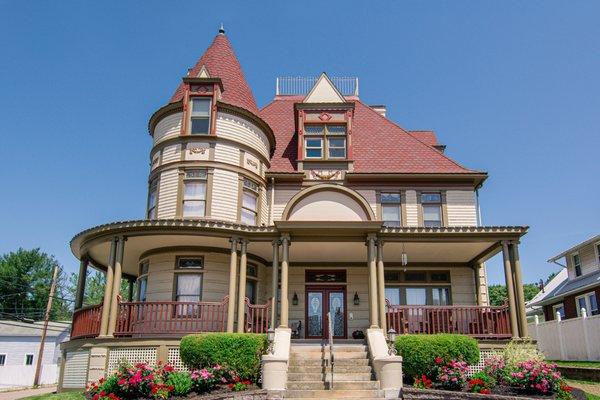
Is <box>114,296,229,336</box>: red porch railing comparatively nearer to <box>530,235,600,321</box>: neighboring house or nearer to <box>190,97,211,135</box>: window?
<box>190,97,211,135</box>: window

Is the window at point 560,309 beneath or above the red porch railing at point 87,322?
above

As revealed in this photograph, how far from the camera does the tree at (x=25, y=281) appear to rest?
5878 cm

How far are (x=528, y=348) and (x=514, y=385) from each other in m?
2.09

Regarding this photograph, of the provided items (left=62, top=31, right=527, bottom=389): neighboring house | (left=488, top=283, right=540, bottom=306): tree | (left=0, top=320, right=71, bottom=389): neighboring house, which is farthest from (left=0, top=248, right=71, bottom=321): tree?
(left=488, top=283, right=540, bottom=306): tree

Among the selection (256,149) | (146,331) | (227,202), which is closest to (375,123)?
(256,149)

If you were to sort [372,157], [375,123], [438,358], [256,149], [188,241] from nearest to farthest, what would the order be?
[438,358], [188,241], [256,149], [372,157], [375,123]

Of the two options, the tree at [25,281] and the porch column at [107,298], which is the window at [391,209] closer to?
the porch column at [107,298]

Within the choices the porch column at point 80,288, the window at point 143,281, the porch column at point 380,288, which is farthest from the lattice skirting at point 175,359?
the porch column at point 380,288

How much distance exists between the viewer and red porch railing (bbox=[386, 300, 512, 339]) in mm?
14633

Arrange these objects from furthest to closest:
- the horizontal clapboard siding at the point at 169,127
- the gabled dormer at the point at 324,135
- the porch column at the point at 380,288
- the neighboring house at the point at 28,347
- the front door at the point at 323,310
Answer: the neighboring house at the point at 28,347
the gabled dormer at the point at 324,135
the horizontal clapboard siding at the point at 169,127
the front door at the point at 323,310
the porch column at the point at 380,288

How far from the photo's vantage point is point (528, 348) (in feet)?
42.3

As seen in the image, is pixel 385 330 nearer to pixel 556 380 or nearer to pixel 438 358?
pixel 438 358

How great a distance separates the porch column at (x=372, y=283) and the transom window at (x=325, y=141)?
5.42 meters

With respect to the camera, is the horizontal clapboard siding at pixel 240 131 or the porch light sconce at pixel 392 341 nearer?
the porch light sconce at pixel 392 341
